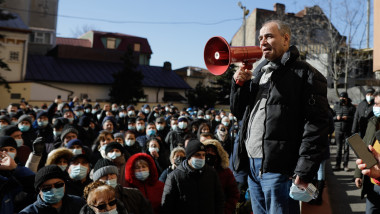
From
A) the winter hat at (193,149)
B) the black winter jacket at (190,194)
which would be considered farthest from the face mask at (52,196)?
the winter hat at (193,149)

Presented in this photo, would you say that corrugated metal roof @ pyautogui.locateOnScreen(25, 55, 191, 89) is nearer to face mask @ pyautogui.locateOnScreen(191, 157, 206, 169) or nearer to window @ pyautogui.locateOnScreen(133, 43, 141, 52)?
window @ pyautogui.locateOnScreen(133, 43, 141, 52)

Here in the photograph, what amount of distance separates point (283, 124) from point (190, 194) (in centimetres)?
256

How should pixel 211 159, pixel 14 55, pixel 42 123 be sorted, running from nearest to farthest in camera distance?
1. pixel 211 159
2. pixel 42 123
3. pixel 14 55

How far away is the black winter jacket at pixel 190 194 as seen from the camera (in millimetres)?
4492

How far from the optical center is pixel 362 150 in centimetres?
217

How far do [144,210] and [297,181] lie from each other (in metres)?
2.42

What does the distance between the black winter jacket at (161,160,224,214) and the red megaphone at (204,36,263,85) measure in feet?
7.55

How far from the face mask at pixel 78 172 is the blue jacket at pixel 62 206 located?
2.67 ft

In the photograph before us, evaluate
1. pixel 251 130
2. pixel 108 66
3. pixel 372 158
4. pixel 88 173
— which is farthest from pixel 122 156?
pixel 108 66

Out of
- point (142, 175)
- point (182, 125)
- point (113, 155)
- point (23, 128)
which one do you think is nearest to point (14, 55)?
point (23, 128)

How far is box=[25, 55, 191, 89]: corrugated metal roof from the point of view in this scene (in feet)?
125

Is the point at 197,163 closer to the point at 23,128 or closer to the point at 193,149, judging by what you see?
the point at 193,149

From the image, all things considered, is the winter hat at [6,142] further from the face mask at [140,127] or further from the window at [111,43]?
the window at [111,43]

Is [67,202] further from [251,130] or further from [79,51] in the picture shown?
[79,51]
